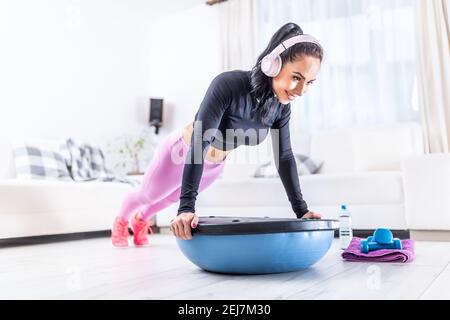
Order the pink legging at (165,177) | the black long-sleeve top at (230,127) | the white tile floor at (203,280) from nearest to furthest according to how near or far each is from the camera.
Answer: the white tile floor at (203,280)
the black long-sleeve top at (230,127)
the pink legging at (165,177)

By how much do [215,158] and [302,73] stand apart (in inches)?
24.5

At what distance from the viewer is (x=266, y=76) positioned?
158 centimetres

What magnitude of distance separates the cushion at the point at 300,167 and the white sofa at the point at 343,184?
107 millimetres

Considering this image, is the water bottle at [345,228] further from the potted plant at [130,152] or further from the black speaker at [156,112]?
the black speaker at [156,112]

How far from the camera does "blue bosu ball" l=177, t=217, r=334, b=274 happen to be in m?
1.33

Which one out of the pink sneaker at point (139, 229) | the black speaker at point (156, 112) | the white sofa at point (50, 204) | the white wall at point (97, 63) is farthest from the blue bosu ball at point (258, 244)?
the black speaker at point (156, 112)

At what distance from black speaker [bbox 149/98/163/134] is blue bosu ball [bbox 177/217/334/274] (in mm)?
3479

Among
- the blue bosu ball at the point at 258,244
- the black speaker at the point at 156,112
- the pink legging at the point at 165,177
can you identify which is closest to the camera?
the blue bosu ball at the point at 258,244

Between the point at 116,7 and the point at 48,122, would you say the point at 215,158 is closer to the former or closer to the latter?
the point at 48,122

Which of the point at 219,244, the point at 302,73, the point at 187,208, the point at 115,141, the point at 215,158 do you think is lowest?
the point at 219,244

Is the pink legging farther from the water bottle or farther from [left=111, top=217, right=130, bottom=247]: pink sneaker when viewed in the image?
the water bottle

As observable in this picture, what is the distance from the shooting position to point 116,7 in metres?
4.73

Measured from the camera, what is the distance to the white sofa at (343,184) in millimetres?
2793
